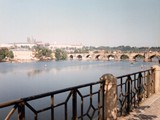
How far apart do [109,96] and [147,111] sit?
2.63 metres

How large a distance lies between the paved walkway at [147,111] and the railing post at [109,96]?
102 centimetres

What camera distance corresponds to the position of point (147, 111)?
29.6 ft

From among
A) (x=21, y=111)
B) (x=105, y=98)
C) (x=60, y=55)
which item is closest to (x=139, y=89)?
(x=105, y=98)

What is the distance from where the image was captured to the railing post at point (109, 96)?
23.7 feet

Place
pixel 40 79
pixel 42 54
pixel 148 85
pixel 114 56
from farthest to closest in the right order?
pixel 42 54 < pixel 114 56 < pixel 40 79 < pixel 148 85

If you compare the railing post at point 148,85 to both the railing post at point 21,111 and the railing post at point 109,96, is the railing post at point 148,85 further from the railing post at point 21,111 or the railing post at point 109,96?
the railing post at point 21,111

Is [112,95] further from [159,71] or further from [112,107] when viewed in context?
[159,71]

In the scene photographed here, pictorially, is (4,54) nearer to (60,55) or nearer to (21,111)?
(60,55)

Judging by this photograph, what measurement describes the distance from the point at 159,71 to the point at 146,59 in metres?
132

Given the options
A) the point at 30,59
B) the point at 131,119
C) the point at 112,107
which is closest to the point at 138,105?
the point at 131,119

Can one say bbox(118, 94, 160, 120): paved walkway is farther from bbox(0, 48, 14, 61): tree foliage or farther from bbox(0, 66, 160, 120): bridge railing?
bbox(0, 48, 14, 61): tree foliage

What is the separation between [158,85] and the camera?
506 inches

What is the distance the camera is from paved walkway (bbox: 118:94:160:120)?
8.16m

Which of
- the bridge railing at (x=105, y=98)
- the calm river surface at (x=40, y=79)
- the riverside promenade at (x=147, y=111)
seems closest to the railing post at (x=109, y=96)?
the bridge railing at (x=105, y=98)
